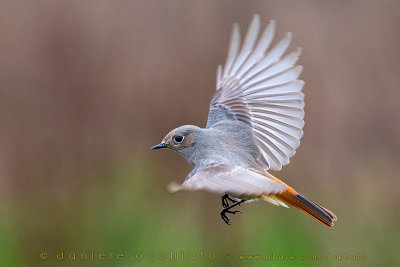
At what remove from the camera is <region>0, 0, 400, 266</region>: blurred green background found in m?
5.60

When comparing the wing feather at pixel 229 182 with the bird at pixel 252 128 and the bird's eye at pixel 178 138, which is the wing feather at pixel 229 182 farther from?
the bird's eye at pixel 178 138

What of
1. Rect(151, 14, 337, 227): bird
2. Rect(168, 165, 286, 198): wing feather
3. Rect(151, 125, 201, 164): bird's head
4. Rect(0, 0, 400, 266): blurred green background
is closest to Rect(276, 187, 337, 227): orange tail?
Rect(151, 14, 337, 227): bird

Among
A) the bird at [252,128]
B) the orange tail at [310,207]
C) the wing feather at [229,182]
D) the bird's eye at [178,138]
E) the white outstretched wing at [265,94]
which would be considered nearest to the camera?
the wing feather at [229,182]

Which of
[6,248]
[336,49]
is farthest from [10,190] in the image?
[336,49]

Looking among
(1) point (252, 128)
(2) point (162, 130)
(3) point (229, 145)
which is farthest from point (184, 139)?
(2) point (162, 130)

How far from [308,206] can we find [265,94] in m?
0.92

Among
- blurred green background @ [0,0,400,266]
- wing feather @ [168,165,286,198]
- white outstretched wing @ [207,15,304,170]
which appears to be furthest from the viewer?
blurred green background @ [0,0,400,266]

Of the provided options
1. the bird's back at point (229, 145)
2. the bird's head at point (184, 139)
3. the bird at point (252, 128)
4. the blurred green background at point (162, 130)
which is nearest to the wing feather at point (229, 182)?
the bird at point (252, 128)

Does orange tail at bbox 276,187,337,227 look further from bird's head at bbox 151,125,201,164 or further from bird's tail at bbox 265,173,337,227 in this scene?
bird's head at bbox 151,125,201,164

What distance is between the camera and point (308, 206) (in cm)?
348

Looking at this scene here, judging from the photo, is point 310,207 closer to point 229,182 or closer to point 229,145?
point 229,145

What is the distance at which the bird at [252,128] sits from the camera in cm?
333

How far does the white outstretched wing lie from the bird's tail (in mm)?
291

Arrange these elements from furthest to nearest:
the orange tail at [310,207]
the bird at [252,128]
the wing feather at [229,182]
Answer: the orange tail at [310,207]
the bird at [252,128]
the wing feather at [229,182]
